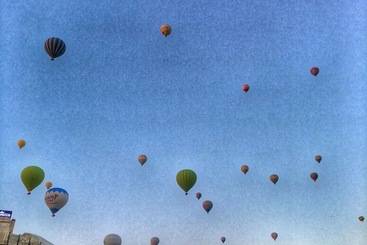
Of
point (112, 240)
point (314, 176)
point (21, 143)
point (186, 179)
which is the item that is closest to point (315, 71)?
point (314, 176)

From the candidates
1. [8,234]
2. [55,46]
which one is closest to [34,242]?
[8,234]

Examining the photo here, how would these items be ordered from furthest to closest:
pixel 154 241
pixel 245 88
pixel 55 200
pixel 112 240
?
pixel 154 241
pixel 245 88
pixel 112 240
pixel 55 200

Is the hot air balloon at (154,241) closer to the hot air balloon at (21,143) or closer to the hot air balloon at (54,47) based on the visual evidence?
the hot air balloon at (21,143)

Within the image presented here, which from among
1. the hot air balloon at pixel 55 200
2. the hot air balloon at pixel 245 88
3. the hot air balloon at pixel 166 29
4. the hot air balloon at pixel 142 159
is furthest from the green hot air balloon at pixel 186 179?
the hot air balloon at pixel 166 29

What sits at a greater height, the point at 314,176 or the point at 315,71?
the point at 315,71

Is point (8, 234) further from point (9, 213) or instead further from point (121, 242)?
point (121, 242)

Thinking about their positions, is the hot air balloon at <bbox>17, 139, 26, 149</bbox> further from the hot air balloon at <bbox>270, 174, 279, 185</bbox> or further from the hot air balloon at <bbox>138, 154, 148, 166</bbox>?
the hot air balloon at <bbox>270, 174, 279, 185</bbox>

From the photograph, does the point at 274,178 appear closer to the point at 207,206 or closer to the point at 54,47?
the point at 207,206
